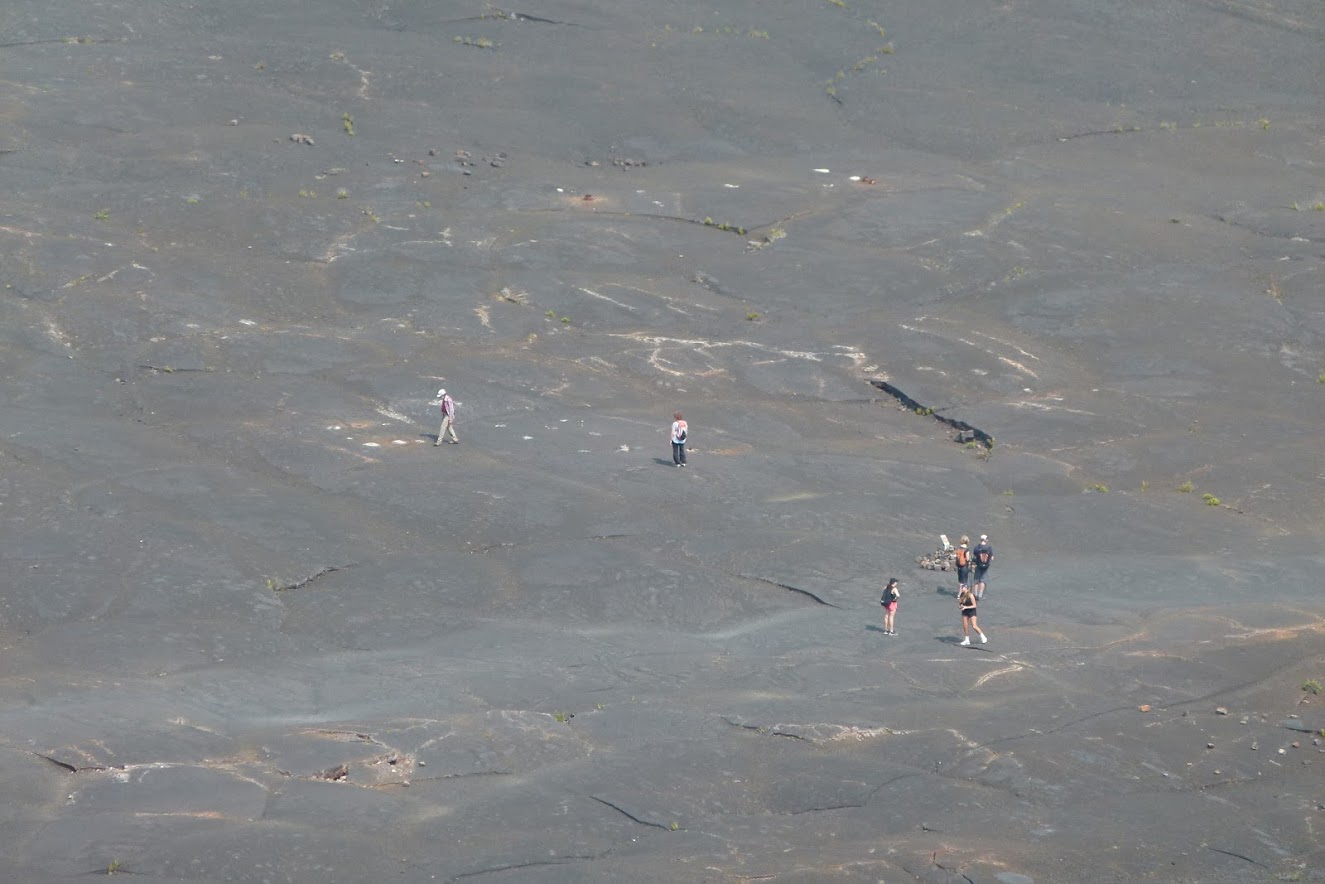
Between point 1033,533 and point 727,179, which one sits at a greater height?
point 727,179

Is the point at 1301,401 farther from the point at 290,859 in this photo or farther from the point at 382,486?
the point at 290,859

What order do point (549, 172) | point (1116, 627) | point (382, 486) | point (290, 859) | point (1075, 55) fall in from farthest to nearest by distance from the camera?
point (1075, 55)
point (549, 172)
point (382, 486)
point (1116, 627)
point (290, 859)

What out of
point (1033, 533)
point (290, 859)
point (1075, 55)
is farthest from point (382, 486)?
point (1075, 55)

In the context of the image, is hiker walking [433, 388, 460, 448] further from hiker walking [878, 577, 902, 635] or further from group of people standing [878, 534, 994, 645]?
hiker walking [878, 577, 902, 635]

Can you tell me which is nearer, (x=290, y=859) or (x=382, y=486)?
(x=290, y=859)

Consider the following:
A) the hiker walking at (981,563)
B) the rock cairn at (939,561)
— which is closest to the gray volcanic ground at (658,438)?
the rock cairn at (939,561)

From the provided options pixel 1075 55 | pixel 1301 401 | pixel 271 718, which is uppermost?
pixel 1075 55

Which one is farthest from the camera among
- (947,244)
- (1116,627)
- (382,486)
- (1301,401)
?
(947,244)

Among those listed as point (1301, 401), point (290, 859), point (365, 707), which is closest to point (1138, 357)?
point (1301, 401)
